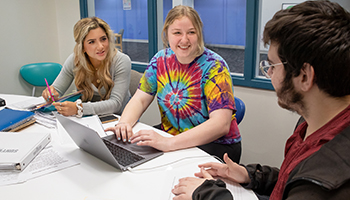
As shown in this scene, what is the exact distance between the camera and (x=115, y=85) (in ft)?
7.53

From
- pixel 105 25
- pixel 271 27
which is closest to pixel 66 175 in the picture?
pixel 271 27

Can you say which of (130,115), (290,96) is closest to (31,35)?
(130,115)

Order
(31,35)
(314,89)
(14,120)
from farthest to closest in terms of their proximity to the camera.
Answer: (31,35)
(14,120)
(314,89)

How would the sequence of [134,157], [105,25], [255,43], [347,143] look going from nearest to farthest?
[347,143] → [134,157] → [105,25] → [255,43]

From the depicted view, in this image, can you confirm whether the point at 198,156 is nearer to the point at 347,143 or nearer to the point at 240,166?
the point at 240,166

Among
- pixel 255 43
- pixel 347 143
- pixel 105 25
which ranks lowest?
pixel 347 143

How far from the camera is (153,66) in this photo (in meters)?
1.97

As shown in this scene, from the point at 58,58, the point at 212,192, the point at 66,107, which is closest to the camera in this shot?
the point at 212,192

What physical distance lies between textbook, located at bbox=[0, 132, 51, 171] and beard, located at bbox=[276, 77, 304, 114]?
1.06m

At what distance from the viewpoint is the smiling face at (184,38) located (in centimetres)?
175

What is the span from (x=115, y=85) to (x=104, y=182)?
4.04 ft

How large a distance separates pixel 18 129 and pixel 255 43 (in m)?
2.00

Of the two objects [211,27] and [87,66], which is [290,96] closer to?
[87,66]

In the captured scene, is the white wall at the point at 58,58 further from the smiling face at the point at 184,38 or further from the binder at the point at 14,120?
the binder at the point at 14,120
